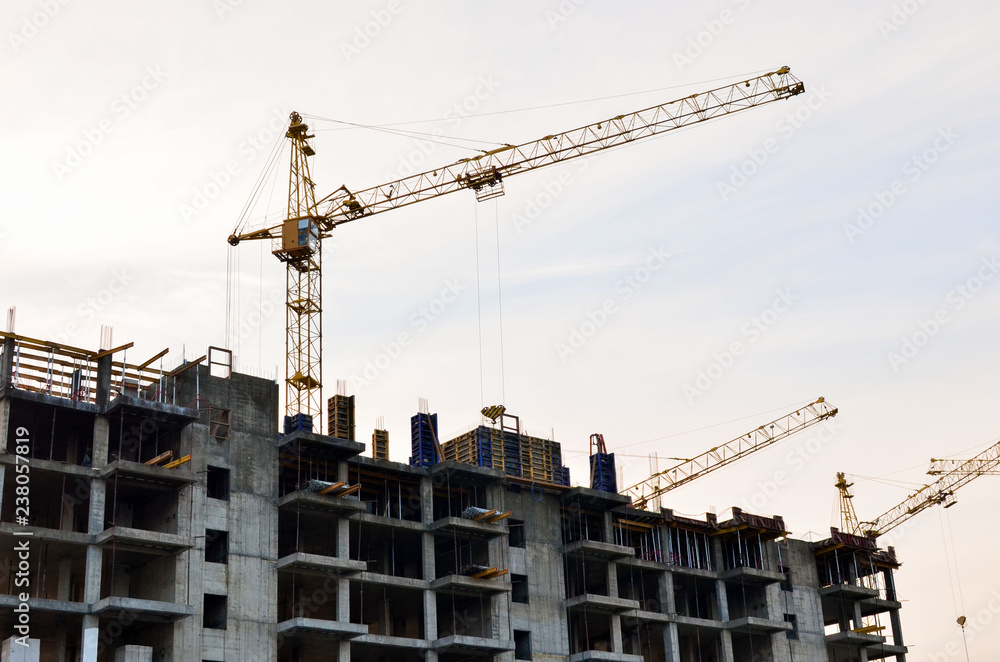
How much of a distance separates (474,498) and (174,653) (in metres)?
26.3

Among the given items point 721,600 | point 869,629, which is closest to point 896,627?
point 869,629

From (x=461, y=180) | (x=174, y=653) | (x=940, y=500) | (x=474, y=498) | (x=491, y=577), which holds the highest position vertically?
(x=461, y=180)

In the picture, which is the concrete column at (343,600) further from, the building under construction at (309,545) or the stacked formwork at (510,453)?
the stacked formwork at (510,453)

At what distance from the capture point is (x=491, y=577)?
8650 cm

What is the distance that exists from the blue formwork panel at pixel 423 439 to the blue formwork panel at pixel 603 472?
50.4 ft

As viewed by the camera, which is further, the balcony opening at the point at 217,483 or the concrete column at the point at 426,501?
the concrete column at the point at 426,501

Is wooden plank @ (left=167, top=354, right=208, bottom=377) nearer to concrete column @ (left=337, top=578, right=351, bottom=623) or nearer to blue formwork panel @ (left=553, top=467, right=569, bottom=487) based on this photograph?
concrete column @ (left=337, top=578, right=351, bottom=623)

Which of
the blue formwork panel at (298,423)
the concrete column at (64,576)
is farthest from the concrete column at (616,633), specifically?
the concrete column at (64,576)

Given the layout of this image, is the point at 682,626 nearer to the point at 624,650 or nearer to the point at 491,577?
the point at 624,650

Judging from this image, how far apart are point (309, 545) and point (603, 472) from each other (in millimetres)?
25884

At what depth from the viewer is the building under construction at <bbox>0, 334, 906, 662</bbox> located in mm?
72062

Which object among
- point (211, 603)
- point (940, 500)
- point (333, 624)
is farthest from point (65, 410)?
point (940, 500)

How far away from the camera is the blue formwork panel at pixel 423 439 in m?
89.8

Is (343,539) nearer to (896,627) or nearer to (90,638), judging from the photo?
(90,638)
